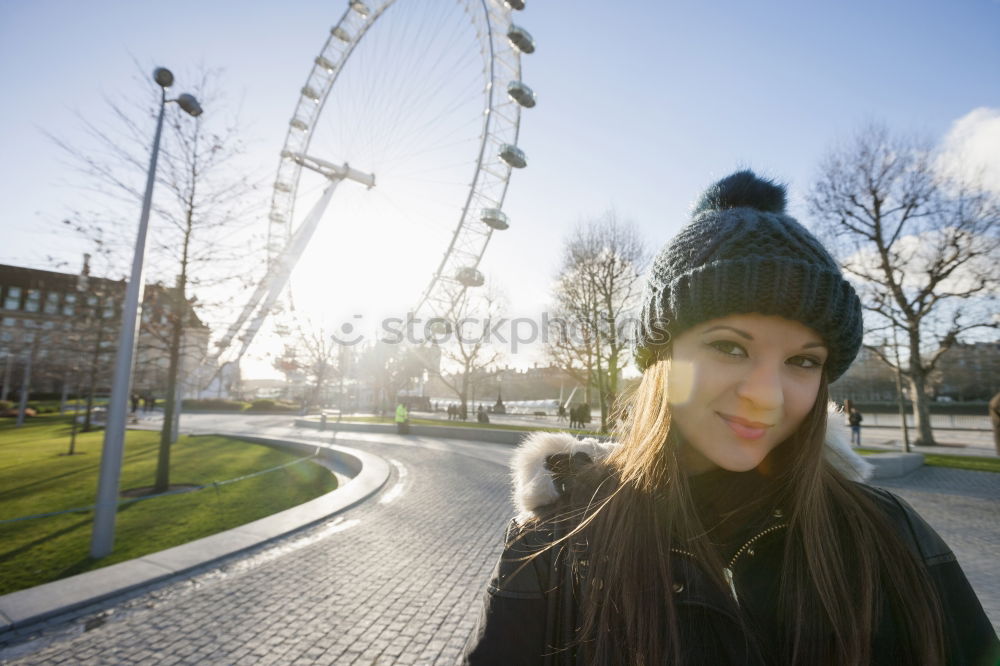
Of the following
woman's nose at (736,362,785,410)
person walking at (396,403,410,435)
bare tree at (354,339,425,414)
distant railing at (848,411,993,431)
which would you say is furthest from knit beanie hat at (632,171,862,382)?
bare tree at (354,339,425,414)

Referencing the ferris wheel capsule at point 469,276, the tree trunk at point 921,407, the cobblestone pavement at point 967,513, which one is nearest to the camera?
the cobblestone pavement at point 967,513

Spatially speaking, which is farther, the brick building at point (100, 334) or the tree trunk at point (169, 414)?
the brick building at point (100, 334)

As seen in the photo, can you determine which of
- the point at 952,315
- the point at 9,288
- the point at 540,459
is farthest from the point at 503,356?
the point at 9,288

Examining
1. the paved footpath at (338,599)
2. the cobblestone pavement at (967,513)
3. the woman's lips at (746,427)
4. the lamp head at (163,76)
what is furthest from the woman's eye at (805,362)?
the lamp head at (163,76)

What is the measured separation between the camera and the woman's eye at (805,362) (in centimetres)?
135

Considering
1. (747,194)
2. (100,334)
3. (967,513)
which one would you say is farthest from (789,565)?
(100,334)

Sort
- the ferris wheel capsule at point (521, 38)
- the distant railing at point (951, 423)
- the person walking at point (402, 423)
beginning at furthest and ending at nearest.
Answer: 1. the distant railing at point (951, 423)
2. the person walking at point (402, 423)
3. the ferris wheel capsule at point (521, 38)

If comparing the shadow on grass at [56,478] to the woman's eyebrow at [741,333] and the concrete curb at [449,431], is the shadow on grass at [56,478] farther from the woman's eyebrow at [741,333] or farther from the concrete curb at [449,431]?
the woman's eyebrow at [741,333]

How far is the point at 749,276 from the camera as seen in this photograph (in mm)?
1296

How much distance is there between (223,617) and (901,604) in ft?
16.1

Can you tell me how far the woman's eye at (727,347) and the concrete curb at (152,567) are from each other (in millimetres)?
5525

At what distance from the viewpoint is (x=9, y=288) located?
170ft

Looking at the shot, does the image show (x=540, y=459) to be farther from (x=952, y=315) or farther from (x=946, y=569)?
(x=952, y=315)

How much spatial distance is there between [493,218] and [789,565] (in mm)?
24402
